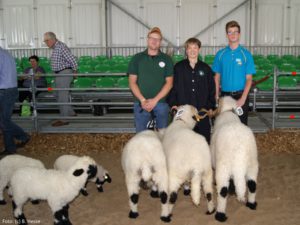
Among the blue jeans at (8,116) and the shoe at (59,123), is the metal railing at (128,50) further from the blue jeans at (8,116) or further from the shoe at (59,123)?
the blue jeans at (8,116)

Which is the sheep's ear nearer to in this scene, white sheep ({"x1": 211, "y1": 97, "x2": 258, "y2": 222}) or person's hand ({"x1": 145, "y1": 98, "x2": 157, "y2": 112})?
person's hand ({"x1": 145, "y1": 98, "x2": 157, "y2": 112})

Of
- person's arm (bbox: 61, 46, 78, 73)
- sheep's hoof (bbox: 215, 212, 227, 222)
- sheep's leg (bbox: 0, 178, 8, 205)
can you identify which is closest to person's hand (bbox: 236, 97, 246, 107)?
sheep's hoof (bbox: 215, 212, 227, 222)

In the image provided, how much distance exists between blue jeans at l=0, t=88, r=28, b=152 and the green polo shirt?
240 cm

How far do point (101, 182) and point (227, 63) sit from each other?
229 centimetres

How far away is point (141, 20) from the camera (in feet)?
52.7

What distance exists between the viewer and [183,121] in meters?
4.54

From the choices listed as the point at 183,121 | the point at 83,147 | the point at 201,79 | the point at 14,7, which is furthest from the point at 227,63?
the point at 14,7

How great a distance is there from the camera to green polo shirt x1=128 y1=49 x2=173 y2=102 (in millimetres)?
4605

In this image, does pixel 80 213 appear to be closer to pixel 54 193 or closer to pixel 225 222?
pixel 54 193

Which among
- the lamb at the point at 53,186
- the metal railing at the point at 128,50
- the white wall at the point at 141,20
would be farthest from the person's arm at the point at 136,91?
the white wall at the point at 141,20

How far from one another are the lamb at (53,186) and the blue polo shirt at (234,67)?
2.10 m

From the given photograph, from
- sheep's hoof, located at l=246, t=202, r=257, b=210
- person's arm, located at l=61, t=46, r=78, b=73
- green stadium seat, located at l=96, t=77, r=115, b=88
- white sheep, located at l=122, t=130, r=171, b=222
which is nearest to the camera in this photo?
white sheep, located at l=122, t=130, r=171, b=222

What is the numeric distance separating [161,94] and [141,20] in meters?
12.1

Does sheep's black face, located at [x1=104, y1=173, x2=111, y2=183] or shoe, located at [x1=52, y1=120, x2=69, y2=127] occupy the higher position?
shoe, located at [x1=52, y1=120, x2=69, y2=127]
